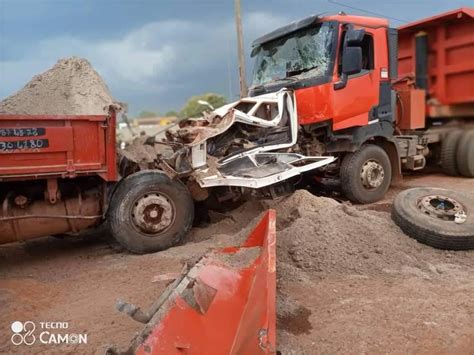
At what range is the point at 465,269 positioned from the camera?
4445 millimetres

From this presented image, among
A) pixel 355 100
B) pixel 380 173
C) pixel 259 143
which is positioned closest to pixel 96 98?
pixel 259 143

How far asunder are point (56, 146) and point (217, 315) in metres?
2.78

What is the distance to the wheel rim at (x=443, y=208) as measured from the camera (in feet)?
17.0

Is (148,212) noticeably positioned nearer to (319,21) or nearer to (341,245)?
(341,245)

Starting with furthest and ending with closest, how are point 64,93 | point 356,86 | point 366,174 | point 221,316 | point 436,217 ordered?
point 366,174
point 356,86
point 64,93
point 436,217
point 221,316

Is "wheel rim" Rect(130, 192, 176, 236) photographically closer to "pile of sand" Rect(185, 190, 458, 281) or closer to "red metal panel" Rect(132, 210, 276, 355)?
"pile of sand" Rect(185, 190, 458, 281)

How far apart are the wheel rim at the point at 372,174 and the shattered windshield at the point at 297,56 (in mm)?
1748

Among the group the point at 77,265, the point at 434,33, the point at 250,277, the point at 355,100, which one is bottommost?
the point at 77,265

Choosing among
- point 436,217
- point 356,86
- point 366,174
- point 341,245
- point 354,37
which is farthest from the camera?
point 366,174

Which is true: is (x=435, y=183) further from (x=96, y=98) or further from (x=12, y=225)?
(x=12, y=225)

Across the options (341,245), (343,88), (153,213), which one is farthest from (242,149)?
(341,245)

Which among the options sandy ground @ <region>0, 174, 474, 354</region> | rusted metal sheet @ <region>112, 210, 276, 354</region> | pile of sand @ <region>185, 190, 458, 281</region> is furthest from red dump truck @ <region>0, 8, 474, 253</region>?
rusted metal sheet @ <region>112, 210, 276, 354</region>

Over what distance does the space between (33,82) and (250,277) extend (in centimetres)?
524

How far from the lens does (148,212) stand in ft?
17.7
